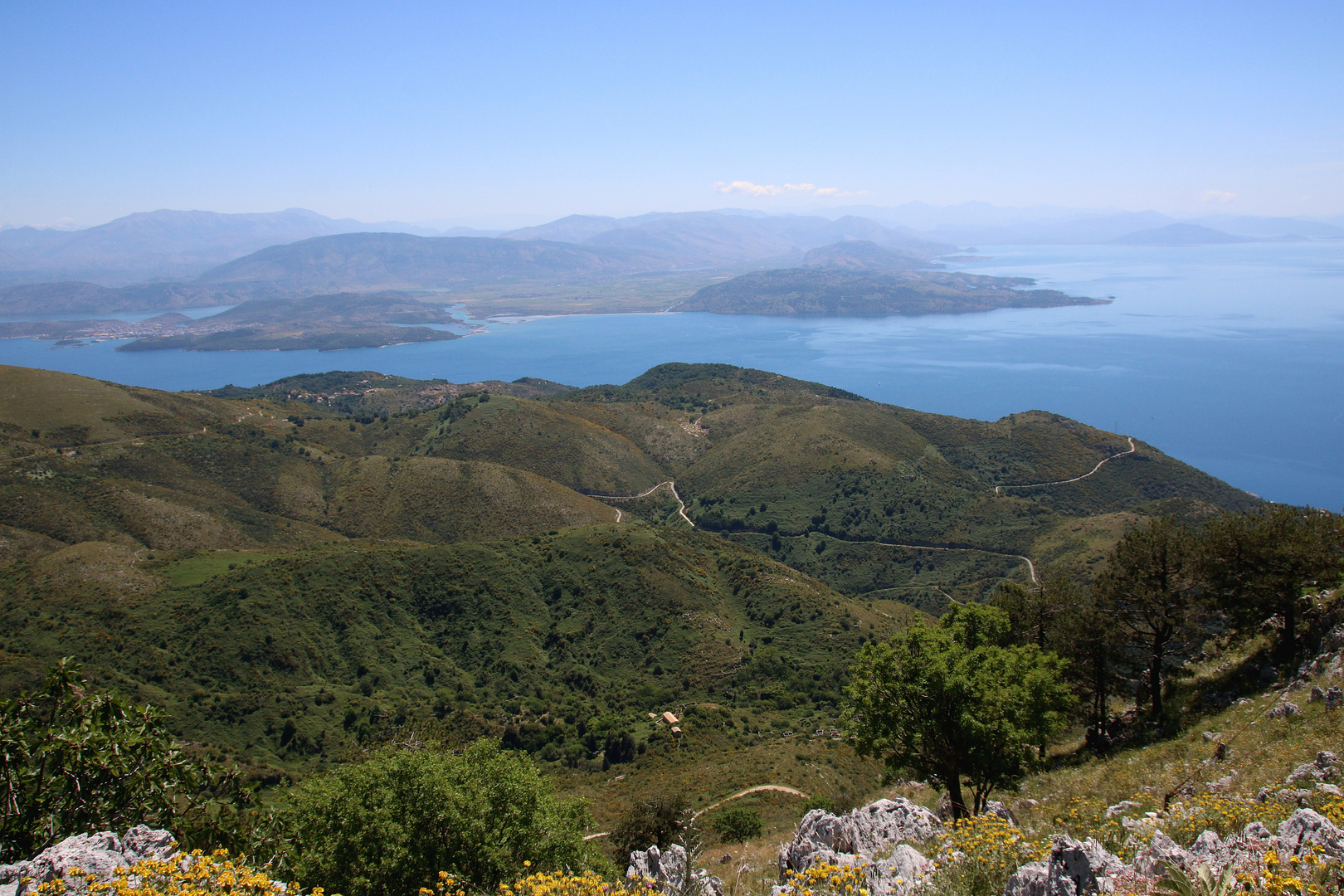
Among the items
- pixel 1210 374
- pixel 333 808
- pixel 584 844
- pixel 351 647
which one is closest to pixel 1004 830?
pixel 584 844

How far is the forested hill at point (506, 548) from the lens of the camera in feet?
157

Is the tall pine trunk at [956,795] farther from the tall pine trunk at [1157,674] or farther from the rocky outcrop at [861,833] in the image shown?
the tall pine trunk at [1157,674]

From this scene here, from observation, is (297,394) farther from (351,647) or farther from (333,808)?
(333,808)

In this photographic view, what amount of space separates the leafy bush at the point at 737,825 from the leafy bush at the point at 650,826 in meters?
2.42

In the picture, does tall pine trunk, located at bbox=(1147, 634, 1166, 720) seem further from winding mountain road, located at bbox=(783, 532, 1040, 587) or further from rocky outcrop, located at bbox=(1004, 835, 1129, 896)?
winding mountain road, located at bbox=(783, 532, 1040, 587)

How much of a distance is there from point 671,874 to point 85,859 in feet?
33.9

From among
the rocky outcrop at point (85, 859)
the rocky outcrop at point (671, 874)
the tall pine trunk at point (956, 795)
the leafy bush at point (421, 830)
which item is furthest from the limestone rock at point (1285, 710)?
the rocky outcrop at point (85, 859)

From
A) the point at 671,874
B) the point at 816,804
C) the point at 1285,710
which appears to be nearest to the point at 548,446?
the point at 816,804

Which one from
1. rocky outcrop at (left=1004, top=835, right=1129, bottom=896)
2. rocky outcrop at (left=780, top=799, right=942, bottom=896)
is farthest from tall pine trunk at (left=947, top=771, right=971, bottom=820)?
rocky outcrop at (left=1004, top=835, right=1129, bottom=896)

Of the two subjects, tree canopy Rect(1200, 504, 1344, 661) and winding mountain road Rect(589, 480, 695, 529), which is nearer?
tree canopy Rect(1200, 504, 1344, 661)

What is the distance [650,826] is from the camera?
23.3m

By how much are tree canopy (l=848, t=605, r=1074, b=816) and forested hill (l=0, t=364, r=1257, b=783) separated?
2157 centimetres

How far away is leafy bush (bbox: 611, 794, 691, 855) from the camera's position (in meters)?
23.1

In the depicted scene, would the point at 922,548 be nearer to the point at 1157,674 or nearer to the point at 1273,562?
the point at 1157,674
